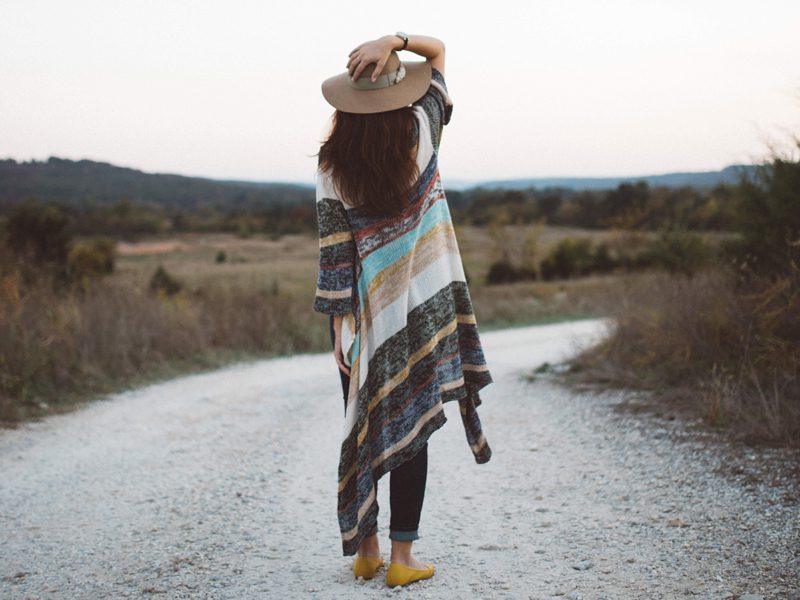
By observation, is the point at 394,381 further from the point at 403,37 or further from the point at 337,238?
the point at 403,37

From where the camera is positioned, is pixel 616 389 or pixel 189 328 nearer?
pixel 616 389

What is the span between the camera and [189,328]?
11430mm

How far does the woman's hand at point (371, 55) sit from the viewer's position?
9.43 ft

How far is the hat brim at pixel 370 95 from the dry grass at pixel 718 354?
360cm

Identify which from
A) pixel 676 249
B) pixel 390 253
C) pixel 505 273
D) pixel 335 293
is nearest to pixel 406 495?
pixel 335 293

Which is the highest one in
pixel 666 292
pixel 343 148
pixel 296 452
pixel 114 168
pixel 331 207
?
pixel 114 168

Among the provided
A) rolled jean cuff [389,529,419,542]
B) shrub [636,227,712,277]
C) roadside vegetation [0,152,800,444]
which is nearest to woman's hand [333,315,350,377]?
rolled jean cuff [389,529,419,542]

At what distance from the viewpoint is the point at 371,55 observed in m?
2.89

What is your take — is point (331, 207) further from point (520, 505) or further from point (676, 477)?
point (676, 477)

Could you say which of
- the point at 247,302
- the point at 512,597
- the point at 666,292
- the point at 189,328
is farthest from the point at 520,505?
the point at 247,302

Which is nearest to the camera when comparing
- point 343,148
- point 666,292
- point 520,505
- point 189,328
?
point 343,148

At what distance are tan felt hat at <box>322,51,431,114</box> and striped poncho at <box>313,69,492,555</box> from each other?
8 centimetres

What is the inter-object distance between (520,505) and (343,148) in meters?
2.53

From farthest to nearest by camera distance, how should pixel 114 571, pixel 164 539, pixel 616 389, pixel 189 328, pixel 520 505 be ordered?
pixel 189 328 → pixel 616 389 → pixel 520 505 → pixel 164 539 → pixel 114 571
